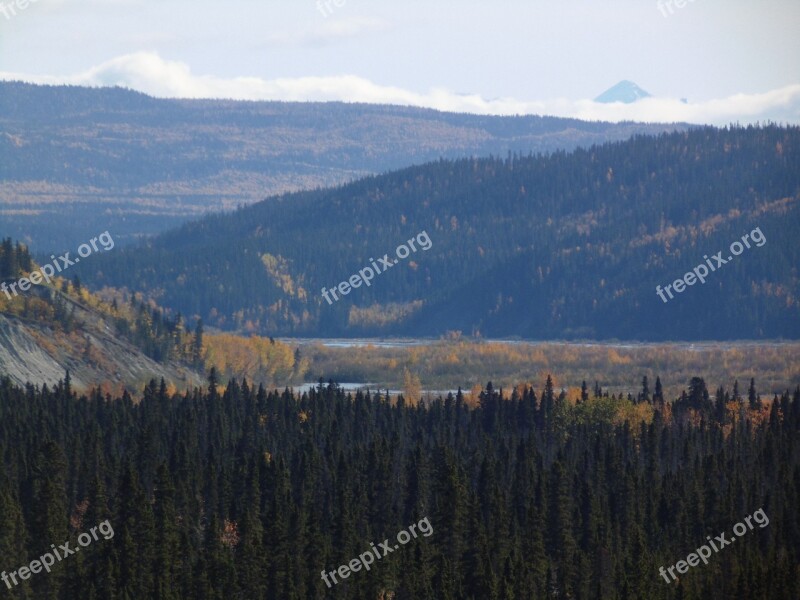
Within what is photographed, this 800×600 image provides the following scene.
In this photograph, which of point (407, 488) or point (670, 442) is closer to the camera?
point (407, 488)

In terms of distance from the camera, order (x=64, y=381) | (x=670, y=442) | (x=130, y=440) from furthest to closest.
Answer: (x=64, y=381) < (x=670, y=442) < (x=130, y=440)

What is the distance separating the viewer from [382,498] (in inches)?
4392

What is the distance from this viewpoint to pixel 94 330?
18150 cm

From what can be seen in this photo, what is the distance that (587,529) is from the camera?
108562mm

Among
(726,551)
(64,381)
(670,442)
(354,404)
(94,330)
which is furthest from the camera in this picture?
(94,330)

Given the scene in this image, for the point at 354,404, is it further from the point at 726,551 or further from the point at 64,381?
the point at 726,551

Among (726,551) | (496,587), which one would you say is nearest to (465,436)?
(726,551)

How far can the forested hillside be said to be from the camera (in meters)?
96.7

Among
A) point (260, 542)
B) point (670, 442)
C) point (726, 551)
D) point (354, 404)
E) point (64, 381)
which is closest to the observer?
point (260, 542)

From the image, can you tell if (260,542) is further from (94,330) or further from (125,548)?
(94,330)

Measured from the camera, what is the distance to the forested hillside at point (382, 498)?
96688 millimetres

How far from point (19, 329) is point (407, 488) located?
6432 centimetres

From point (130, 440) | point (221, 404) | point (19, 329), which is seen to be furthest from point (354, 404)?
point (19, 329)

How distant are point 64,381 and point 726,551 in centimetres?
7194
